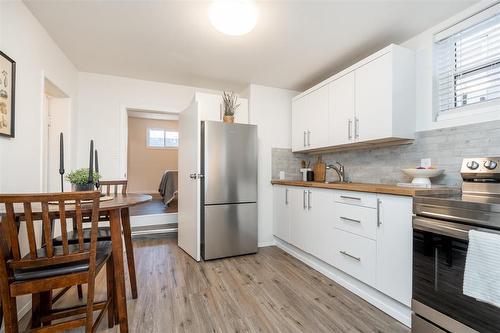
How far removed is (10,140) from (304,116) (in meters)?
2.85

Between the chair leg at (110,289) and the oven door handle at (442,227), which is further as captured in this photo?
the chair leg at (110,289)

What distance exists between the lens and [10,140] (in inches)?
63.3

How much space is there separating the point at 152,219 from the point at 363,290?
3.00 meters

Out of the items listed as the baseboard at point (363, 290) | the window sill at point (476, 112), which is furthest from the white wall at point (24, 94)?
the window sill at point (476, 112)

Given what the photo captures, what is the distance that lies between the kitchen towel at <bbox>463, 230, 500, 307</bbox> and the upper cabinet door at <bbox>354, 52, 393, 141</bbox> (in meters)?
1.08

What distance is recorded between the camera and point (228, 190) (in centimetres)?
282

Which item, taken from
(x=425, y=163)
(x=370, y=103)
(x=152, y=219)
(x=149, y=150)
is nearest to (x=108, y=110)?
(x=152, y=219)

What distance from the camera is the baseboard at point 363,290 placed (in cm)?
163

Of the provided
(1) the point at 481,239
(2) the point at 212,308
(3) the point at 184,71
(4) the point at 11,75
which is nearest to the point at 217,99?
(3) the point at 184,71

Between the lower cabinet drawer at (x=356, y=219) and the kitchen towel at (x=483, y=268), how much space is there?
67cm

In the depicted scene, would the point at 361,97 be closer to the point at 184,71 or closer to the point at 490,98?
the point at 490,98

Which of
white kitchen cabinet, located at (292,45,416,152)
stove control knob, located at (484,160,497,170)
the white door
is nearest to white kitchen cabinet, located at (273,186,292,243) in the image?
white kitchen cabinet, located at (292,45,416,152)

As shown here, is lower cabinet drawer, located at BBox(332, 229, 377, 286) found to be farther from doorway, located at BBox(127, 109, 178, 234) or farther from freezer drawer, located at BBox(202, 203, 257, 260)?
doorway, located at BBox(127, 109, 178, 234)

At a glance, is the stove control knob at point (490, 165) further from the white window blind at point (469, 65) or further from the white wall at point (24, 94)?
the white wall at point (24, 94)
